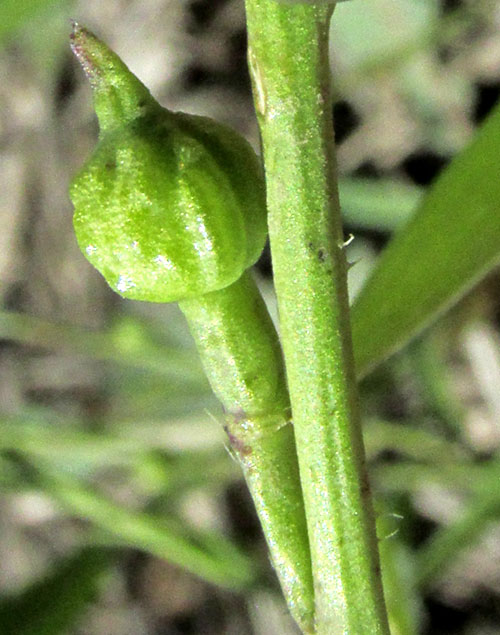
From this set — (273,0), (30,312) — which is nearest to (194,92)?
(30,312)

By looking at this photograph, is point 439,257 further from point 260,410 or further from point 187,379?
point 187,379

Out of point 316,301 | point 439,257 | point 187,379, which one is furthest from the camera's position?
point 187,379

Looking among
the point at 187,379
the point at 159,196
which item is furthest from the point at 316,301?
the point at 187,379

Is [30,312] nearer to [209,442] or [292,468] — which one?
[209,442]

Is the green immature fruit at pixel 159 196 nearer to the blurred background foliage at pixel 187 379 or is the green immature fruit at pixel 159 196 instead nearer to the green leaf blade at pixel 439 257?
the green leaf blade at pixel 439 257

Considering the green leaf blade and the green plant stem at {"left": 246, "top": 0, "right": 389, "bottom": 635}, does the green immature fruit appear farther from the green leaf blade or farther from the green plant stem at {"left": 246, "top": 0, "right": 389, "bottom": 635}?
the green leaf blade

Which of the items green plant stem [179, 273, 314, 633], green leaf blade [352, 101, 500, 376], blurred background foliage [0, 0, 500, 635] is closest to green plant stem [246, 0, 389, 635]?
green plant stem [179, 273, 314, 633]

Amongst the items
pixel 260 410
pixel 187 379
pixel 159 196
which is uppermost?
pixel 159 196
